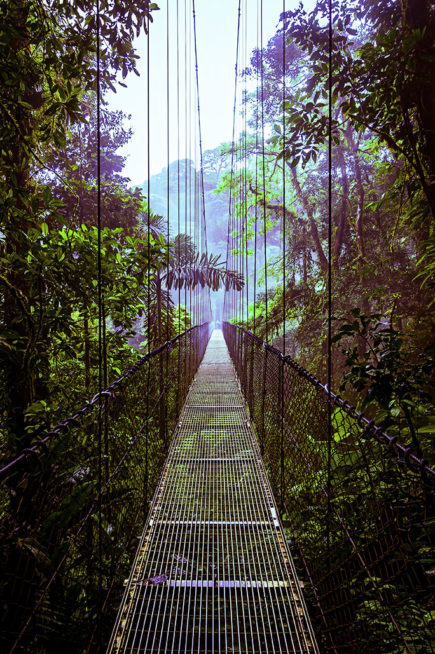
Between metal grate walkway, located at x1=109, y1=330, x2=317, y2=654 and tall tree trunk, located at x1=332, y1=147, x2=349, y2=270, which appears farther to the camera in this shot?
tall tree trunk, located at x1=332, y1=147, x2=349, y2=270

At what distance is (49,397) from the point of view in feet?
6.82

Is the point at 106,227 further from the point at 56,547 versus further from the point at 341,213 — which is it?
the point at 341,213

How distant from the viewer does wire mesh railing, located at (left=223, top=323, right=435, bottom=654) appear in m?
0.81

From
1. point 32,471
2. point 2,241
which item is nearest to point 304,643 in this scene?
point 32,471

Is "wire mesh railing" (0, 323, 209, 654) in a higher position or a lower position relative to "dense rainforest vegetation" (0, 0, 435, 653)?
lower

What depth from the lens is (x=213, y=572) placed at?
1328 millimetres

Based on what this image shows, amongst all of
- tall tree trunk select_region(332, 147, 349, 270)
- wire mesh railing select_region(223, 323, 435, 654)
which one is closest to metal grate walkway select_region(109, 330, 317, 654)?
wire mesh railing select_region(223, 323, 435, 654)

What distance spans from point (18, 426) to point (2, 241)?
830mm

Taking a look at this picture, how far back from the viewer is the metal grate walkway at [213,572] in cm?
108

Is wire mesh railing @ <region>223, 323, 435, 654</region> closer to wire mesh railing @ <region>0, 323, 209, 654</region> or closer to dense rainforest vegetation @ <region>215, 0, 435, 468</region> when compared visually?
dense rainforest vegetation @ <region>215, 0, 435, 468</region>

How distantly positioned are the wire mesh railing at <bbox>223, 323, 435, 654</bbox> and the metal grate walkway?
9 centimetres

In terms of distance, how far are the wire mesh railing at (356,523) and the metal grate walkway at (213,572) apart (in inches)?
3.5

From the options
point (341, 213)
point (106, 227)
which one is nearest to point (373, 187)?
point (341, 213)

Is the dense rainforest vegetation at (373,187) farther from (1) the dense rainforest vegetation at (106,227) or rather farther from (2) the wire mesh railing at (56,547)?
(2) the wire mesh railing at (56,547)
